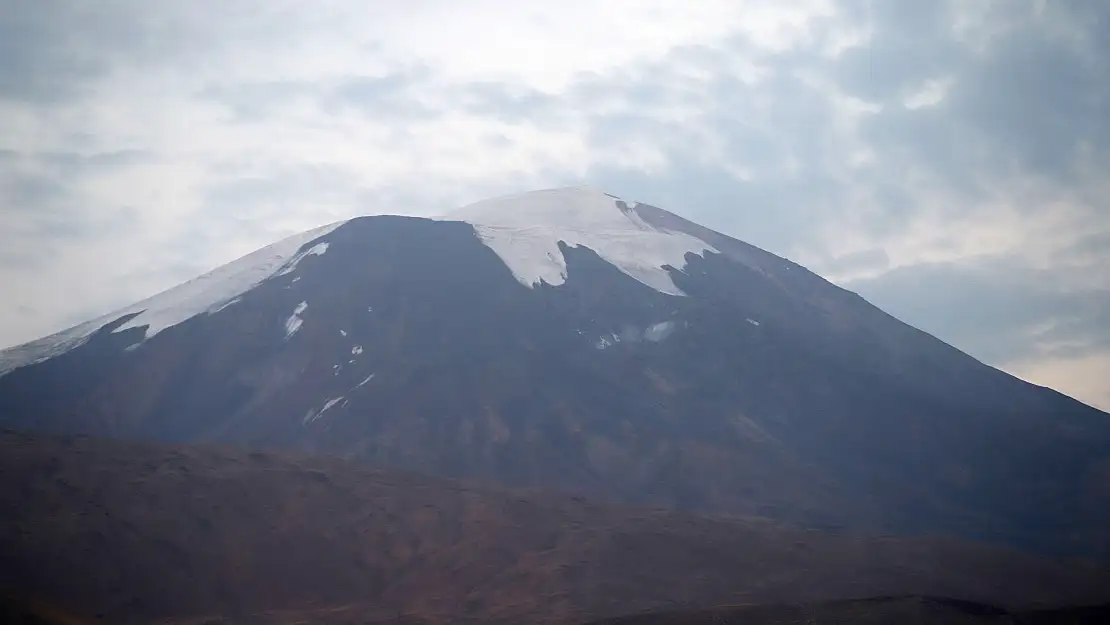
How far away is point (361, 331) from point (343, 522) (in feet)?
102

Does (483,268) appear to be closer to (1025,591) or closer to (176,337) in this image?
(176,337)

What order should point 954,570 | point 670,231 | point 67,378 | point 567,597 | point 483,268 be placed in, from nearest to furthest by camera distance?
point 567,597
point 954,570
point 67,378
point 483,268
point 670,231

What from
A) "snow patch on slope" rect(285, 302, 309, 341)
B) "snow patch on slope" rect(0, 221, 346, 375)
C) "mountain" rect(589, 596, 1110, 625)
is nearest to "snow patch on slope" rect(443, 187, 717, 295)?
"snow patch on slope" rect(0, 221, 346, 375)

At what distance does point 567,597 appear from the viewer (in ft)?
161

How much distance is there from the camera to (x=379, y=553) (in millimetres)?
54719

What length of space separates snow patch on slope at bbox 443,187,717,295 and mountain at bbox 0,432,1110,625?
128 ft

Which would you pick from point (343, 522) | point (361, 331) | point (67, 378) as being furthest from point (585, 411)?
point (67, 378)

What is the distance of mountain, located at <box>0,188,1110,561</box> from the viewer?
239 ft

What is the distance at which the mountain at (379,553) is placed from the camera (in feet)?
157

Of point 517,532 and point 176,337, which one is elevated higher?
point 176,337

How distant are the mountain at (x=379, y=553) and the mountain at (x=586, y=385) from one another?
37.3 ft

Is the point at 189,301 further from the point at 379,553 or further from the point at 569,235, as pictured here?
the point at 379,553

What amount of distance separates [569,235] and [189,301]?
35.3 m

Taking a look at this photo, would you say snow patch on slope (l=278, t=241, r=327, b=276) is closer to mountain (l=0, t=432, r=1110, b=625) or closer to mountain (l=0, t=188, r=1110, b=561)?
mountain (l=0, t=188, r=1110, b=561)
